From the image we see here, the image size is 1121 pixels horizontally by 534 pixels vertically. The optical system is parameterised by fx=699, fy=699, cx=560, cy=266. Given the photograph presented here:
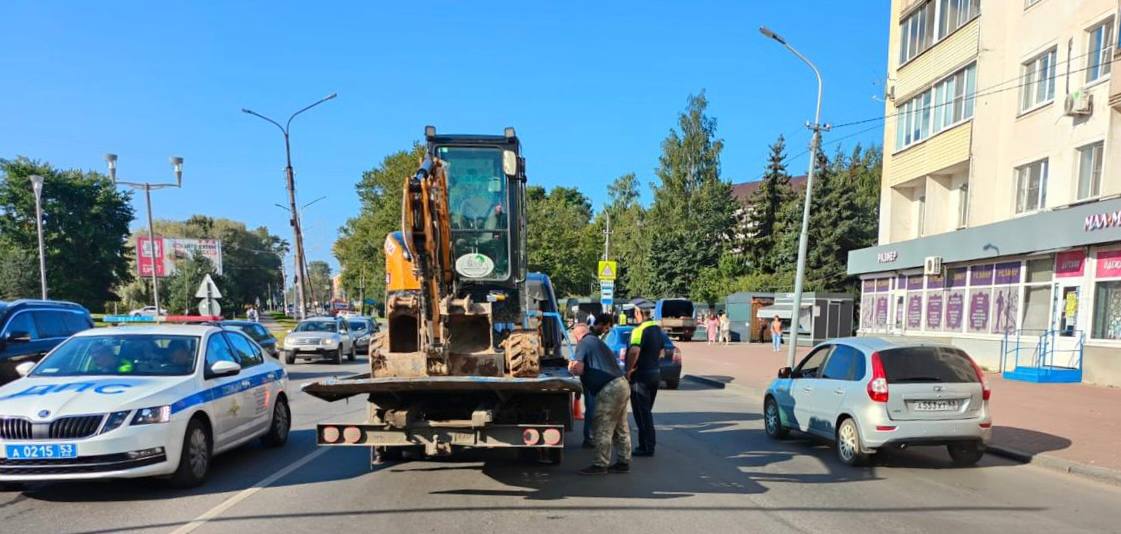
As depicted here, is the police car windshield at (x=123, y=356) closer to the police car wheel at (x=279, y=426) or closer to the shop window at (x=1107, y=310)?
the police car wheel at (x=279, y=426)

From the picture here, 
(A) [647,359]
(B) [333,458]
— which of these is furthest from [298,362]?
(A) [647,359]

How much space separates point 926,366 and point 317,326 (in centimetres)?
1938

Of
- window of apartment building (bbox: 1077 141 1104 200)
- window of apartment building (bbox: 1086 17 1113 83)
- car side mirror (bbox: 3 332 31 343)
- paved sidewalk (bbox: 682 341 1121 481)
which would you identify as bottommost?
paved sidewalk (bbox: 682 341 1121 481)

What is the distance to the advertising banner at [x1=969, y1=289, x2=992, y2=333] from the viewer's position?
68.3ft

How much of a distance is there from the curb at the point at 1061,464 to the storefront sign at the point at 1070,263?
10618mm

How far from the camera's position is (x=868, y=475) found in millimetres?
7660

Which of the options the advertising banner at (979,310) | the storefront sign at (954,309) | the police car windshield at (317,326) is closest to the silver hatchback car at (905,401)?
the advertising banner at (979,310)

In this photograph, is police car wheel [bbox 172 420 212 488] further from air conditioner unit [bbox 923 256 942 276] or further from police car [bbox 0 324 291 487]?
air conditioner unit [bbox 923 256 942 276]

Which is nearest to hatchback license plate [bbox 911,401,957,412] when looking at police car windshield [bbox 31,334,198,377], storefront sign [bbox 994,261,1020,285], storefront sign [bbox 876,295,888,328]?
police car windshield [bbox 31,334,198,377]

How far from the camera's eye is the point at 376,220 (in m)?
49.3

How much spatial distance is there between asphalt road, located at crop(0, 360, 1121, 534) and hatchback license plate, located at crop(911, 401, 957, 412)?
2.35 feet

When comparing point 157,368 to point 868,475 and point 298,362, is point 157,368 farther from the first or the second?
point 298,362

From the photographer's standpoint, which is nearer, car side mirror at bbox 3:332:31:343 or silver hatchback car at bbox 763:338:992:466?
silver hatchback car at bbox 763:338:992:466

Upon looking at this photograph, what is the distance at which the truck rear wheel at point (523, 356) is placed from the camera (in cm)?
677
